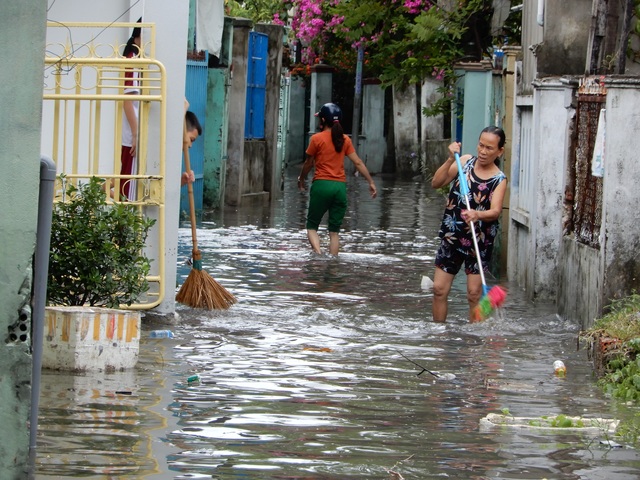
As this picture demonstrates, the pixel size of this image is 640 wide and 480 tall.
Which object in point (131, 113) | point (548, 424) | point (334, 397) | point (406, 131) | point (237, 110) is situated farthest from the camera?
point (406, 131)

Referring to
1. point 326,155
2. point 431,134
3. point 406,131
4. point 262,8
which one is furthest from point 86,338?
point 262,8

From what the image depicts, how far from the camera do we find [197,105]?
1905cm

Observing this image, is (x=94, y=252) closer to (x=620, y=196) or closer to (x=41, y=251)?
(x=41, y=251)

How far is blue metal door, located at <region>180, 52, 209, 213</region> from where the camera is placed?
18.5 m

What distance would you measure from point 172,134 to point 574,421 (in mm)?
4109

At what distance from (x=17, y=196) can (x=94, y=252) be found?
361 cm

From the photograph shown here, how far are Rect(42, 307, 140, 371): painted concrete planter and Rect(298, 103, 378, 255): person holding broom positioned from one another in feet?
24.8

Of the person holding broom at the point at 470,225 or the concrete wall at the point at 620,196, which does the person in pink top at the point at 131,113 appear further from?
the concrete wall at the point at 620,196

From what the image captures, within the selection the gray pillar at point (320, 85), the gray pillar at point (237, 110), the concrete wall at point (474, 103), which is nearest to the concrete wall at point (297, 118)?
the gray pillar at point (320, 85)

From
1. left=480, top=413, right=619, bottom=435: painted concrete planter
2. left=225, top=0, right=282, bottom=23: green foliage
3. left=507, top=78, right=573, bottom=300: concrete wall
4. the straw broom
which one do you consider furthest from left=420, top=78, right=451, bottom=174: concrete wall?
left=480, top=413, right=619, bottom=435: painted concrete planter

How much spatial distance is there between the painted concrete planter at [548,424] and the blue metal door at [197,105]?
476 inches

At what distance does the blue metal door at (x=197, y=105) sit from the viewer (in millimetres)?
18500

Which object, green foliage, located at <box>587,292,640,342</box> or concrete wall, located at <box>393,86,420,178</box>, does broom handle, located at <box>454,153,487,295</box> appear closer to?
green foliage, located at <box>587,292,640,342</box>

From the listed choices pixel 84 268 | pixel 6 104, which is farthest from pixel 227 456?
pixel 84 268
